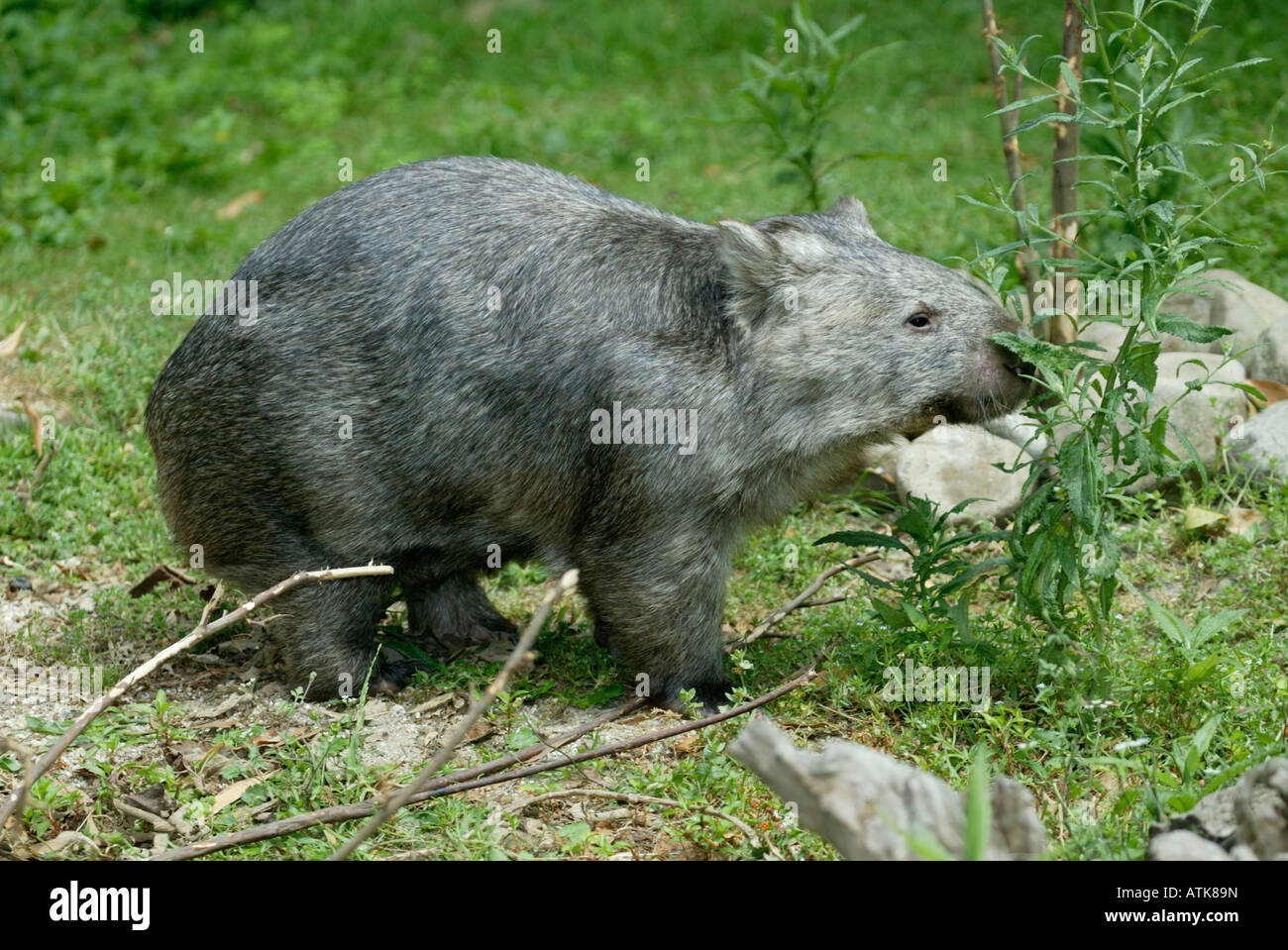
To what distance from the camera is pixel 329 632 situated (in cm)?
530

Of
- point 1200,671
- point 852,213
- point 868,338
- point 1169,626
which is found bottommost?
point 1200,671

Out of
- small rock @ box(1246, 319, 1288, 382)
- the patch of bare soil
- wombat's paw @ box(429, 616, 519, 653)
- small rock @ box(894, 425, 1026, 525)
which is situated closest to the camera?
the patch of bare soil

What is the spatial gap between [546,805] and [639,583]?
0.86 metres

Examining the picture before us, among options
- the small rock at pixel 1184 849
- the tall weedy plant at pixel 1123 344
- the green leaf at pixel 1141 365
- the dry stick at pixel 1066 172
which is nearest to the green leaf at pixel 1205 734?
the tall weedy plant at pixel 1123 344

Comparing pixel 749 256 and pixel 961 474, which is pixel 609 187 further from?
pixel 749 256

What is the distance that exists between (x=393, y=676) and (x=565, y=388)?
4.43 feet

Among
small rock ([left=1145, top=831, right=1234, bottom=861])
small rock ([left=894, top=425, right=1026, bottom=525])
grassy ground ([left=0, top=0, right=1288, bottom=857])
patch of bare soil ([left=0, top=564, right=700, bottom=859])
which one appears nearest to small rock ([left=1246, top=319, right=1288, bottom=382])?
grassy ground ([left=0, top=0, right=1288, bottom=857])

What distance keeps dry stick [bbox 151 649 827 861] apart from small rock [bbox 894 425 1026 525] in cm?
138

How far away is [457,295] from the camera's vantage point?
5.03m

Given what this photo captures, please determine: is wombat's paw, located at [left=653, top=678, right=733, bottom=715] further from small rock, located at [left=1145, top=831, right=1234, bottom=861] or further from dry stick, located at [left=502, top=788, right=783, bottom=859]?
small rock, located at [left=1145, top=831, right=1234, bottom=861]

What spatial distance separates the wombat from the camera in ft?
16.3

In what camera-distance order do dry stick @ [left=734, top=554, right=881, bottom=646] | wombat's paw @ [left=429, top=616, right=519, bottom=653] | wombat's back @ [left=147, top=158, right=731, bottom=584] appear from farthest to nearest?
wombat's paw @ [left=429, top=616, right=519, bottom=653]
dry stick @ [left=734, top=554, right=881, bottom=646]
wombat's back @ [left=147, top=158, right=731, bottom=584]


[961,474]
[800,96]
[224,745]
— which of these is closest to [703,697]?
[224,745]

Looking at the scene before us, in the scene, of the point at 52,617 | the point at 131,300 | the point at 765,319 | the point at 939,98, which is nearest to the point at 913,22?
the point at 939,98
